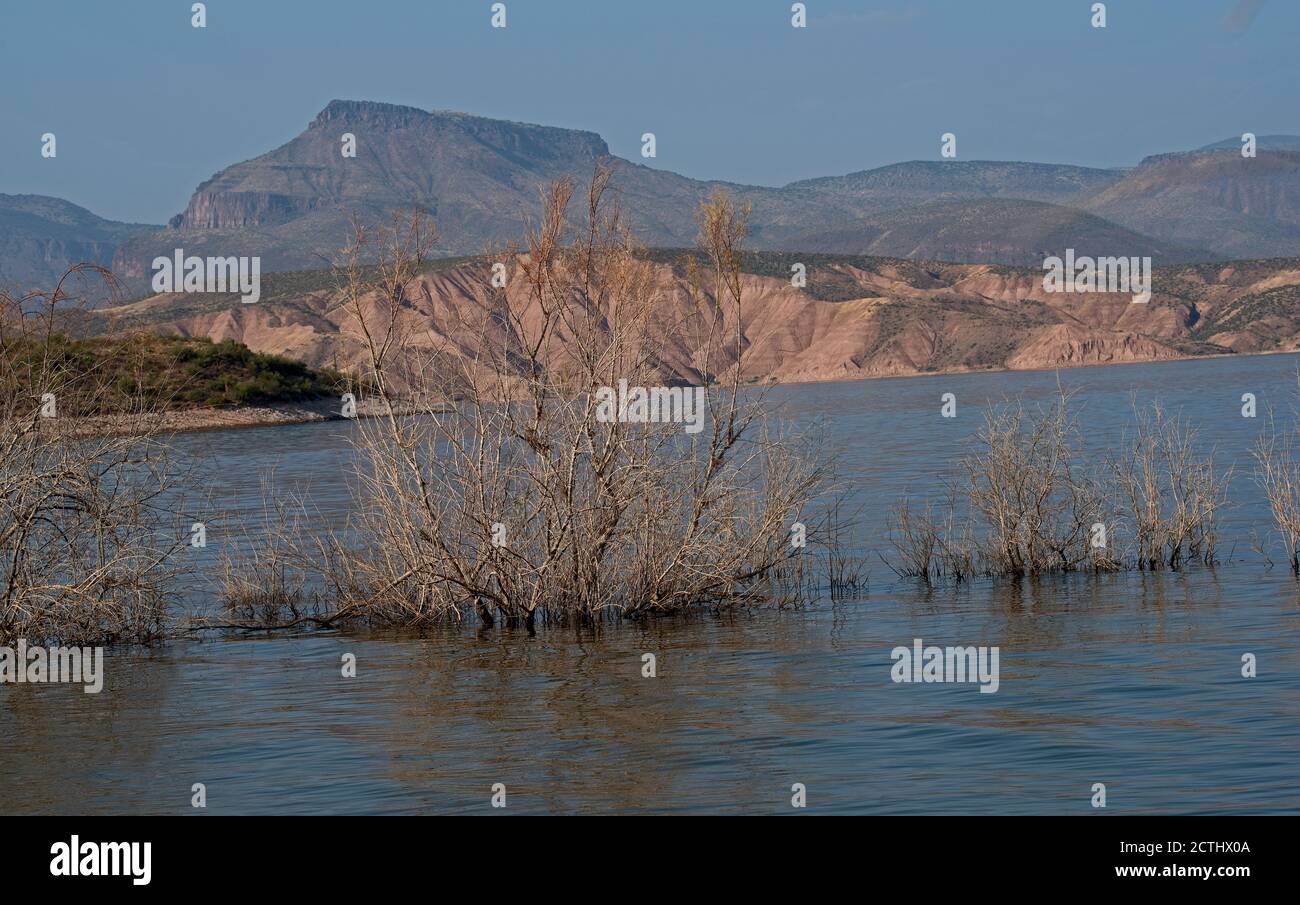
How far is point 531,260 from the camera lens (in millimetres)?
14891

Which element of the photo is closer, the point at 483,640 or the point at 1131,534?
the point at 483,640

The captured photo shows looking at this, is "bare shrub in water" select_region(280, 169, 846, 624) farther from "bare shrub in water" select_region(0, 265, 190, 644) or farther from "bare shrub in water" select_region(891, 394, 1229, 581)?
"bare shrub in water" select_region(891, 394, 1229, 581)

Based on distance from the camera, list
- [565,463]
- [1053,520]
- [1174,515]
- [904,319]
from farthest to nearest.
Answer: [904,319] < [1053,520] < [1174,515] < [565,463]

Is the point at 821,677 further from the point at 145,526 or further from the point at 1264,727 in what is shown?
the point at 145,526

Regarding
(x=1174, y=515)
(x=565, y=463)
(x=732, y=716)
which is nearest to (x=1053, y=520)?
(x=1174, y=515)

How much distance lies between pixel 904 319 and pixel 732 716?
10992 centimetres

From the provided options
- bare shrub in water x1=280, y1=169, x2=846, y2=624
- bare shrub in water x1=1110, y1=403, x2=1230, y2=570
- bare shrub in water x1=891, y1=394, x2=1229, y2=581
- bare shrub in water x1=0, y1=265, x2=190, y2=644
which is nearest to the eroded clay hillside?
bare shrub in water x1=891, y1=394, x2=1229, y2=581

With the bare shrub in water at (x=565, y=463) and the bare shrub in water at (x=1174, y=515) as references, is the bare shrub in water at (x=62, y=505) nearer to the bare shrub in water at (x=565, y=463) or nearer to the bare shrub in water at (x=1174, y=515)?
the bare shrub in water at (x=565, y=463)

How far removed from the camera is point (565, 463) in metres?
15.1

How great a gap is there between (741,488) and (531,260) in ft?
10.9

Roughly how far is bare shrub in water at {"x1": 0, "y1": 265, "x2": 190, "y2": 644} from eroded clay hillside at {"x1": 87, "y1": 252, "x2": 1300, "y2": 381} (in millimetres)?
81177

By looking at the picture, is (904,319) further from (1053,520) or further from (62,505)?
(62,505)

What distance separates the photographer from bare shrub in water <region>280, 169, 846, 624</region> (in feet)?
48.4
